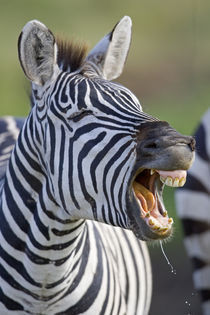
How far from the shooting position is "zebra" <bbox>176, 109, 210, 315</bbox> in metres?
5.77

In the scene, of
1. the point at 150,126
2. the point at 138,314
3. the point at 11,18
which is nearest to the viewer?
the point at 150,126

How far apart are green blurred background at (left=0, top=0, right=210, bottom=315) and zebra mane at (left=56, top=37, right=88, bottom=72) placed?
361 inches

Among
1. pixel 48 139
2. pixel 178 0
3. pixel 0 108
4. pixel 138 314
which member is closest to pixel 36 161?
pixel 48 139

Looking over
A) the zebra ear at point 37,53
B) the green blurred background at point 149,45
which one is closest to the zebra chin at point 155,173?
the zebra ear at point 37,53

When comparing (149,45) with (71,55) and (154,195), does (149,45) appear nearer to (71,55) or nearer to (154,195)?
(71,55)

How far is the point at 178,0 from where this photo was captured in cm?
1872

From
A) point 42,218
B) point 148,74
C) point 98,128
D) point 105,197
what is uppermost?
point 98,128

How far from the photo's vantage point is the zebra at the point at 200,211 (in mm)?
5766

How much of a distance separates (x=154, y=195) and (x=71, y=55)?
76 centimetres

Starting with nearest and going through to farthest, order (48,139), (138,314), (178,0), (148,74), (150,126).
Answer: (150,126)
(48,139)
(138,314)
(148,74)
(178,0)

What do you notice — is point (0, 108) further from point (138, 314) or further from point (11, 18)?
point (138, 314)

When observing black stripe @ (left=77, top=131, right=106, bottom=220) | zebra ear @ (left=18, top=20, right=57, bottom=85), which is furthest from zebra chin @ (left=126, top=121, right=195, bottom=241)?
zebra ear @ (left=18, top=20, right=57, bottom=85)

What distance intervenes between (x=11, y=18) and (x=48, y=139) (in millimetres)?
14127

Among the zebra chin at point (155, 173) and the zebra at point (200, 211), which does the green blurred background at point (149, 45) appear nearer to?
the zebra at point (200, 211)
